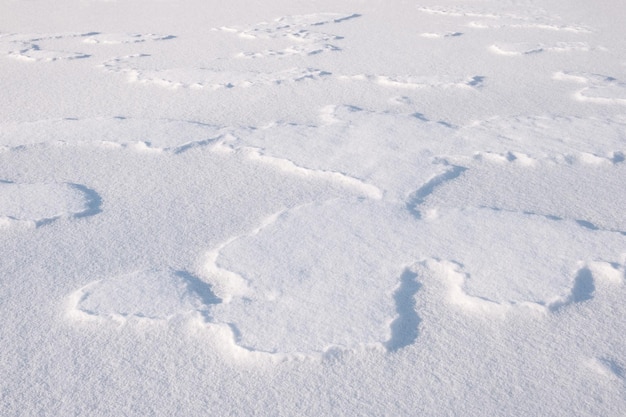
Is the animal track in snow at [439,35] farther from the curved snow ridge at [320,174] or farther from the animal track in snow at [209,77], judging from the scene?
the curved snow ridge at [320,174]

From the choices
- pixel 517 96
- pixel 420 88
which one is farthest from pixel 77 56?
pixel 517 96

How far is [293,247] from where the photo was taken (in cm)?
136

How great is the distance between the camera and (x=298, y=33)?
344 centimetres

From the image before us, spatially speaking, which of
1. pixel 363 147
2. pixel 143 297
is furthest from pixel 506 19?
pixel 143 297

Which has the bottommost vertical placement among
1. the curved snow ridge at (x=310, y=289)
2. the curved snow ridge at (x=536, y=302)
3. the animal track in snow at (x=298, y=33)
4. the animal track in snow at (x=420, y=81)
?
the animal track in snow at (x=298, y=33)

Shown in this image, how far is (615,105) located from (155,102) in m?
1.57

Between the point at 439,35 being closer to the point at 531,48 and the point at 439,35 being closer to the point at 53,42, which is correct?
the point at 531,48

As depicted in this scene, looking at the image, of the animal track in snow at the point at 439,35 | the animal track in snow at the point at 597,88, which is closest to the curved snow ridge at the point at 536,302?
the animal track in snow at the point at 597,88

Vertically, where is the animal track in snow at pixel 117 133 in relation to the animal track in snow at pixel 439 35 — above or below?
above

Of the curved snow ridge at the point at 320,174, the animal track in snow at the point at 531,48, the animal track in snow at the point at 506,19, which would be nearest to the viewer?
the curved snow ridge at the point at 320,174

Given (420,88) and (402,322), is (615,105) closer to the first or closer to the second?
(420,88)

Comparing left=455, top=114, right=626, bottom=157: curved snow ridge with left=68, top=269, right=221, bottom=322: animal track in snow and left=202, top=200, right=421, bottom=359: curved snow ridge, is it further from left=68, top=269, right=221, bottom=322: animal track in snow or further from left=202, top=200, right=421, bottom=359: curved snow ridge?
left=68, top=269, right=221, bottom=322: animal track in snow

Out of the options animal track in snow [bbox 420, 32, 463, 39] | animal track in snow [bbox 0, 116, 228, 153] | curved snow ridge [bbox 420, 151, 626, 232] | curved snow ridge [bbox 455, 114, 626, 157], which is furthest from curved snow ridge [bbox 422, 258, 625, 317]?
animal track in snow [bbox 420, 32, 463, 39]

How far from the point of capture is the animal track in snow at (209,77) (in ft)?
8.27
